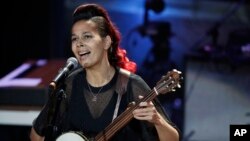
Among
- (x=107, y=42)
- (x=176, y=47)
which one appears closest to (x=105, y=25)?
(x=107, y=42)

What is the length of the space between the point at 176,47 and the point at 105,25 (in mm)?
4792

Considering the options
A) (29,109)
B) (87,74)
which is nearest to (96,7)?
(87,74)

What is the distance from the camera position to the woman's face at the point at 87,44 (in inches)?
114

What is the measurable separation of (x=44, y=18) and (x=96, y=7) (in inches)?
137

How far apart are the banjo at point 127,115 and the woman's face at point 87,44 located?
0.38 metres

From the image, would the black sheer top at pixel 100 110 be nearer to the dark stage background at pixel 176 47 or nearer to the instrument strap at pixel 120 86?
the instrument strap at pixel 120 86

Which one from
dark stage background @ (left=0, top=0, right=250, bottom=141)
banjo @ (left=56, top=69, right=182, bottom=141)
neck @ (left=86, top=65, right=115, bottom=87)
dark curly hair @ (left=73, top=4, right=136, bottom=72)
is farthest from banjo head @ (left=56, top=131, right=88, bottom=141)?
dark stage background @ (left=0, top=0, right=250, bottom=141)

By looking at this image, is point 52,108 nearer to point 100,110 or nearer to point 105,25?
point 100,110

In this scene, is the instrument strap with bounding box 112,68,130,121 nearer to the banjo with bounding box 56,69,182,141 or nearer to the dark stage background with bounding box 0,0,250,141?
the banjo with bounding box 56,69,182,141

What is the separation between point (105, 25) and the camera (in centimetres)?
302

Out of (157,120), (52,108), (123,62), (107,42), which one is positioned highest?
(107,42)

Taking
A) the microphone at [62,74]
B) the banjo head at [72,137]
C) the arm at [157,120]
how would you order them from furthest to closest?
the banjo head at [72,137] < the arm at [157,120] < the microphone at [62,74]

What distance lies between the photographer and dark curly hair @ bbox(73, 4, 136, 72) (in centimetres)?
298

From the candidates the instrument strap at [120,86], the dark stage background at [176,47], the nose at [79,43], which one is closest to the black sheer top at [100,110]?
the instrument strap at [120,86]
